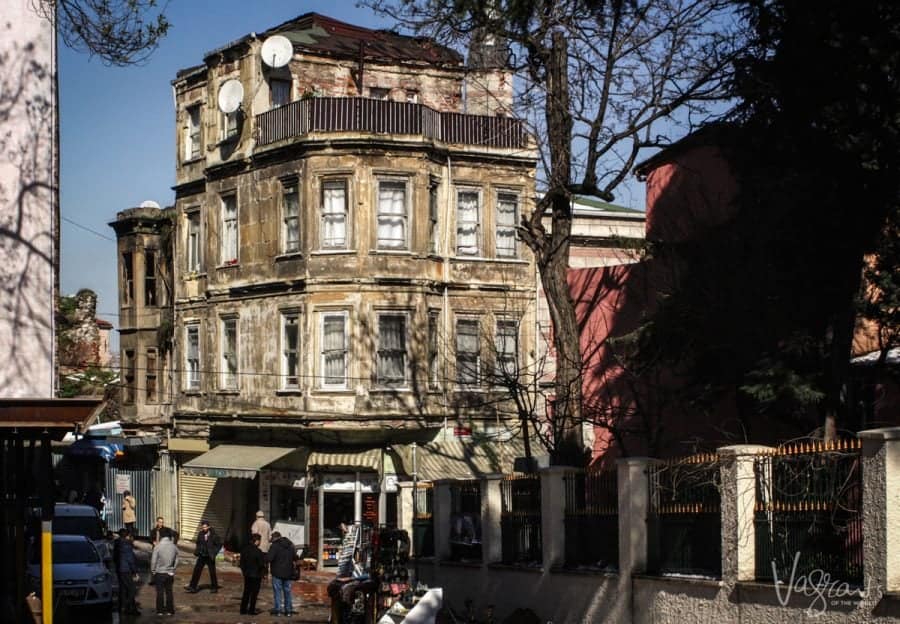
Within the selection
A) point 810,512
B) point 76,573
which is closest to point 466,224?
point 76,573

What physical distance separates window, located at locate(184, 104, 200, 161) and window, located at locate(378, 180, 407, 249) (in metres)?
7.94

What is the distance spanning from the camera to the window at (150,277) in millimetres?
47156

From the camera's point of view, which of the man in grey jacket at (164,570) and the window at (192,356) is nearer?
the man in grey jacket at (164,570)

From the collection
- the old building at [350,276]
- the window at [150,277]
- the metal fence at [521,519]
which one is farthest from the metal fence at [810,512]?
the window at [150,277]

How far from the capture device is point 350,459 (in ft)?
119

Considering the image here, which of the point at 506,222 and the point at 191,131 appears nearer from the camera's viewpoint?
the point at 506,222

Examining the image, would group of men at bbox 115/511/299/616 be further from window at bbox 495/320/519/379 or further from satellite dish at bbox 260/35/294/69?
satellite dish at bbox 260/35/294/69

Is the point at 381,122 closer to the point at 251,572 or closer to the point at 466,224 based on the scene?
the point at 466,224

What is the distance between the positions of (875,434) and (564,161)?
1118 centimetres

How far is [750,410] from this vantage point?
23.1 m

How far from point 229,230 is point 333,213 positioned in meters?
4.67

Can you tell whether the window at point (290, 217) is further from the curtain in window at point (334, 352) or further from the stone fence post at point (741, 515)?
the stone fence post at point (741, 515)

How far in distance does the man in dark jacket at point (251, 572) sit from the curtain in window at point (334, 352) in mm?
9267

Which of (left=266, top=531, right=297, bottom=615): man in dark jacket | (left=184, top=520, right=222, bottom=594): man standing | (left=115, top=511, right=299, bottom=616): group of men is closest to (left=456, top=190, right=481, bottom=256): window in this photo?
(left=184, top=520, right=222, bottom=594): man standing
